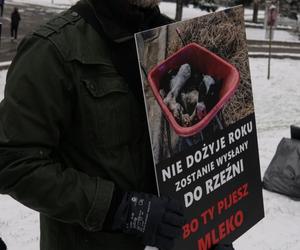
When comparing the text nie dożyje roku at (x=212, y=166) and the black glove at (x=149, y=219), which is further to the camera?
the text nie dożyje roku at (x=212, y=166)

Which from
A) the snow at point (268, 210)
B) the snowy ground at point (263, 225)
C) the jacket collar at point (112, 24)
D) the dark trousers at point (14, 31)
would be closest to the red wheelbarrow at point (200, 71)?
the jacket collar at point (112, 24)

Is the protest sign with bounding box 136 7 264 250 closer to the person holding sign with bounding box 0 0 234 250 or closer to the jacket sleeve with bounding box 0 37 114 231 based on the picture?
the person holding sign with bounding box 0 0 234 250

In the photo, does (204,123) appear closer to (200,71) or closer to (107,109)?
(200,71)

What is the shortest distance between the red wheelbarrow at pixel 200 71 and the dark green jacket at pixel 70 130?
0.09 m

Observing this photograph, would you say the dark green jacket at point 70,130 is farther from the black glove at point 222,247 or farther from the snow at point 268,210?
the snow at point 268,210

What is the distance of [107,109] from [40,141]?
212 mm

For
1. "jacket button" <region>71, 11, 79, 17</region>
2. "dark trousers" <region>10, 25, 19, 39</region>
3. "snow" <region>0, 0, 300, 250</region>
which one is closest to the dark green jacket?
"jacket button" <region>71, 11, 79, 17</region>

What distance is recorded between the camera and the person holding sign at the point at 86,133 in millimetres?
1467

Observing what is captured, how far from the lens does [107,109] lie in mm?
1555

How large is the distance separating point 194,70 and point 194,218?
0.47m

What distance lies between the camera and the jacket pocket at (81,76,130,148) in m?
1.53

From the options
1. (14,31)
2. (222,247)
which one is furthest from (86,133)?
(14,31)

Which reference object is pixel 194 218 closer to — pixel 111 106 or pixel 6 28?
pixel 111 106

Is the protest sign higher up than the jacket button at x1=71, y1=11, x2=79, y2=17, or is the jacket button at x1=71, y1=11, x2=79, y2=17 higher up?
the jacket button at x1=71, y1=11, x2=79, y2=17
